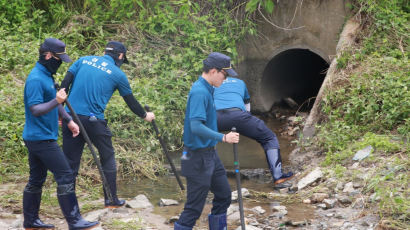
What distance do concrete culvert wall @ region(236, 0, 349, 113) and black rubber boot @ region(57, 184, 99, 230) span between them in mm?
5954

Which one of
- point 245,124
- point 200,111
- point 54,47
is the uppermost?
point 54,47

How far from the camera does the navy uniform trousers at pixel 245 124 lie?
7910 mm

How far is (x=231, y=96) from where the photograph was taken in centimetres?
802

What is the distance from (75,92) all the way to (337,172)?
3591 millimetres

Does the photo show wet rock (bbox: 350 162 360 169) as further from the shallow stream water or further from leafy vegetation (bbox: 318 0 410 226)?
the shallow stream water

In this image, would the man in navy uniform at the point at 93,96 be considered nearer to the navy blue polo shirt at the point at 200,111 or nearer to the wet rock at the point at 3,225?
the wet rock at the point at 3,225

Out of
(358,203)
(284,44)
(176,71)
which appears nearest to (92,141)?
(358,203)

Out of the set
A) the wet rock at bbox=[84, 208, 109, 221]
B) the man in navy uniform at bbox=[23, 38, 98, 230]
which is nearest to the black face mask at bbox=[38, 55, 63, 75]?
the man in navy uniform at bbox=[23, 38, 98, 230]

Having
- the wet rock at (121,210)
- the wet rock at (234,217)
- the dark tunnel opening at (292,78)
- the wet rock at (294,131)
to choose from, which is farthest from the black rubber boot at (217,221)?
the dark tunnel opening at (292,78)

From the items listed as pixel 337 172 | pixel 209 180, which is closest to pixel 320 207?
pixel 337 172

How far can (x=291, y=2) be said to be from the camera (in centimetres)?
1188

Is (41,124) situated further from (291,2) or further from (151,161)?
(291,2)

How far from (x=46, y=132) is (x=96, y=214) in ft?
4.64

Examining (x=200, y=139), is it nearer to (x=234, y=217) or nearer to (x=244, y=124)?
(x=234, y=217)
